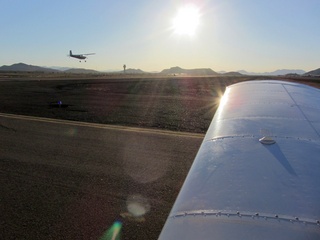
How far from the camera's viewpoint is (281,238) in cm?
139

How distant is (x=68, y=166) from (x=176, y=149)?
106 inches

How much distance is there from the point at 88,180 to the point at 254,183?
474 cm

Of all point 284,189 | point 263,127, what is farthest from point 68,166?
point 284,189

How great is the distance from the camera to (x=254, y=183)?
1838mm

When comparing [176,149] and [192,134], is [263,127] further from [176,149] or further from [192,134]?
[192,134]

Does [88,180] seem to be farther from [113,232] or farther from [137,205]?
[113,232]

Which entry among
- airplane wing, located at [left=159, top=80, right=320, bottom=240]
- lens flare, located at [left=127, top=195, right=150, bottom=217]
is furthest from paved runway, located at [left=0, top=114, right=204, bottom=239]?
airplane wing, located at [left=159, top=80, right=320, bottom=240]

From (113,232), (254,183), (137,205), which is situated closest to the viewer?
(254,183)

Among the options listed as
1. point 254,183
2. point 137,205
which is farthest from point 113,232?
point 254,183

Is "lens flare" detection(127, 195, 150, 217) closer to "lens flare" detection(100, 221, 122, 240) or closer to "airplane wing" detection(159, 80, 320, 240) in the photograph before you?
"lens flare" detection(100, 221, 122, 240)

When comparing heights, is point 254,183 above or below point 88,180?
above

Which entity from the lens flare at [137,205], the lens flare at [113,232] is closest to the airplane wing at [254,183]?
the lens flare at [113,232]

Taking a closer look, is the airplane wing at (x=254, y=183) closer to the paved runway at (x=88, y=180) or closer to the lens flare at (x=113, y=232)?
the lens flare at (x=113, y=232)

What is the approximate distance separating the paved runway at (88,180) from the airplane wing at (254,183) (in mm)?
2277
